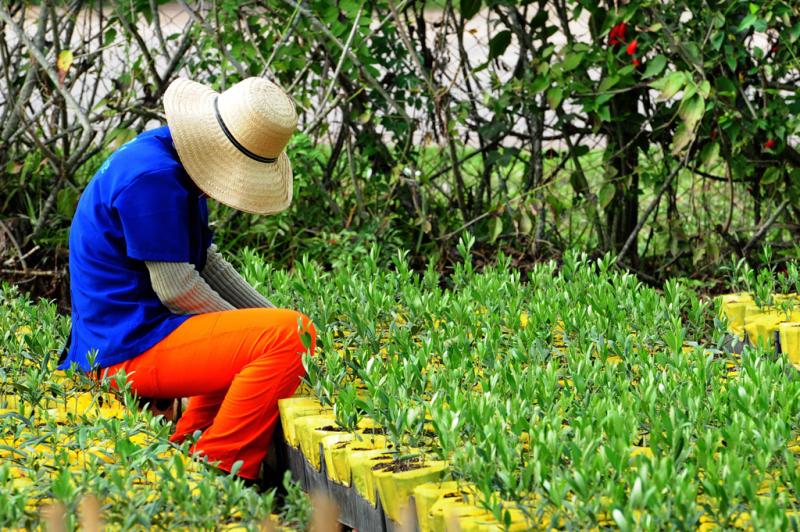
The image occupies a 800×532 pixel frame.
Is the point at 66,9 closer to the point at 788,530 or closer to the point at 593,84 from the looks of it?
the point at 593,84

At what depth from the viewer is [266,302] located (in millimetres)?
3670

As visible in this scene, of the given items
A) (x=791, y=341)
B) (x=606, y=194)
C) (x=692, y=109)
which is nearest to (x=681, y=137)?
(x=692, y=109)

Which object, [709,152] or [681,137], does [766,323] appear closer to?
[681,137]

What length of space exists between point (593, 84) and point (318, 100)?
1352 millimetres

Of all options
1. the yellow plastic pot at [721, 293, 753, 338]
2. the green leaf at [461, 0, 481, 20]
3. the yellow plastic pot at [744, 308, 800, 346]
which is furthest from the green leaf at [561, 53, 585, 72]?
the yellow plastic pot at [744, 308, 800, 346]

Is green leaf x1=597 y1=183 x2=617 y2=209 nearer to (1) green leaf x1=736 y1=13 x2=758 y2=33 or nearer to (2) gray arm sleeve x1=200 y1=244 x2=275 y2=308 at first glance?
(1) green leaf x1=736 y1=13 x2=758 y2=33

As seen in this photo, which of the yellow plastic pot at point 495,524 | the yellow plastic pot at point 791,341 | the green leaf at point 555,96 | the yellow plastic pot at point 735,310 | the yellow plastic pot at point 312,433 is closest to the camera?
the yellow plastic pot at point 495,524

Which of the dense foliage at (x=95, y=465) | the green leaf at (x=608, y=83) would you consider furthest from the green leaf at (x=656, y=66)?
the dense foliage at (x=95, y=465)

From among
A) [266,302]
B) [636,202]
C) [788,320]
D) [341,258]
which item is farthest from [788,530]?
[636,202]

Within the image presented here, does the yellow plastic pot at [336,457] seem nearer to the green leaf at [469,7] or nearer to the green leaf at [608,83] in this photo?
the green leaf at [608,83]

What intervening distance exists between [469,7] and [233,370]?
2.48 m

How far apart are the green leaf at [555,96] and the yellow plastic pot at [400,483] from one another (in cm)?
275

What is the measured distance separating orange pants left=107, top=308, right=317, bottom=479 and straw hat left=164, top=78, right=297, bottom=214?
0.38 meters

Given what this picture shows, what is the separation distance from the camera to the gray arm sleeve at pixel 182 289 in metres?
3.13
